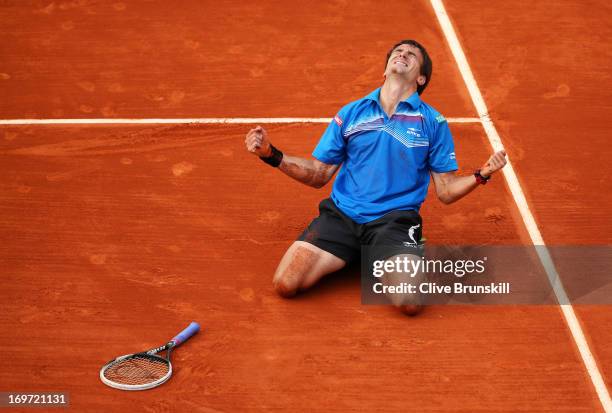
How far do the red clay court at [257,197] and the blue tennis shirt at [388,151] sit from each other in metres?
0.60

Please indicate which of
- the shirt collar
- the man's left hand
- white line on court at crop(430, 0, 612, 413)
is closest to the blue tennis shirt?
the shirt collar

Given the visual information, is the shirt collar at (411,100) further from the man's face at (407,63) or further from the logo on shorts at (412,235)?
the logo on shorts at (412,235)

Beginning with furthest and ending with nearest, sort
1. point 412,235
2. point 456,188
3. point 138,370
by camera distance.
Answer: point 412,235
point 456,188
point 138,370

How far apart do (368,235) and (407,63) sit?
44.6 inches

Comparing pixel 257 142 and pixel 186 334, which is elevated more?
pixel 257 142

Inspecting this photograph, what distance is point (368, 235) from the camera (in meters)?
6.48

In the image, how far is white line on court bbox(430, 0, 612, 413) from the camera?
5.89 meters

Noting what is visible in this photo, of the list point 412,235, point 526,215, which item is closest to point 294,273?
point 412,235

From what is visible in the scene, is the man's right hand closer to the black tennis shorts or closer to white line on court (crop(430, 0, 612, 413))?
the black tennis shorts

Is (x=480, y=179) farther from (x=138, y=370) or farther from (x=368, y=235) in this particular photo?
(x=138, y=370)

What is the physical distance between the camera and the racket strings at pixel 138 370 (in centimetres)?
574

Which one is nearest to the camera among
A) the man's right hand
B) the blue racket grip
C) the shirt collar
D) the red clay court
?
the red clay court

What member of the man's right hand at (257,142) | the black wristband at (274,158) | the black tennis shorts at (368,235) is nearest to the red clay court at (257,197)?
the black tennis shorts at (368,235)

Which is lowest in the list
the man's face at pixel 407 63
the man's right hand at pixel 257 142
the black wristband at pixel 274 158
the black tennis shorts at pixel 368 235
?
the black tennis shorts at pixel 368 235
